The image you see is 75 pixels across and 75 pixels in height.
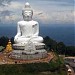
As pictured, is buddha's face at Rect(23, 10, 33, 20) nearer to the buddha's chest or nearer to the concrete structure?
the concrete structure

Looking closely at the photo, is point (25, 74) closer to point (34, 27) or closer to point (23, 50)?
point (23, 50)

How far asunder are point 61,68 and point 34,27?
3.45m

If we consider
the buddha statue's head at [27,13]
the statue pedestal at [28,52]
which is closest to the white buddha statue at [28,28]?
the buddha statue's head at [27,13]

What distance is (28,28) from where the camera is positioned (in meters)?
20.8

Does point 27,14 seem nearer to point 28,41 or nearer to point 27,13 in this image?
point 27,13

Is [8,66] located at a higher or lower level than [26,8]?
lower

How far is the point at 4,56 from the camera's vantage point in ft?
64.9

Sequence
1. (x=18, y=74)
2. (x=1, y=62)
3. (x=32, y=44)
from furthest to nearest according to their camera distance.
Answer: (x=32, y=44) → (x=1, y=62) → (x=18, y=74)

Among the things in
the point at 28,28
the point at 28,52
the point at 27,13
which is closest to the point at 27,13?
the point at 27,13

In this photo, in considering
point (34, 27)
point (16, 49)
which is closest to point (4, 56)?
point (16, 49)

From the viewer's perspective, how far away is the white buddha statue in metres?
20.5

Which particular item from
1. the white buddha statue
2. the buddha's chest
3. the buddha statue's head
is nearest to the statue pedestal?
the white buddha statue

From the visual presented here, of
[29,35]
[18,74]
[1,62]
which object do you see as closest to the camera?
[18,74]

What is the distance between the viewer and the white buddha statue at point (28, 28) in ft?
67.3
